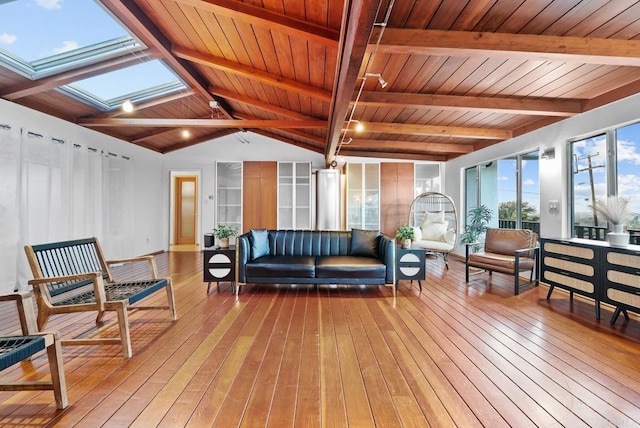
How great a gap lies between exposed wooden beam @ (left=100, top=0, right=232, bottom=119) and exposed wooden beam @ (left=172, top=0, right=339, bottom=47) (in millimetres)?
677

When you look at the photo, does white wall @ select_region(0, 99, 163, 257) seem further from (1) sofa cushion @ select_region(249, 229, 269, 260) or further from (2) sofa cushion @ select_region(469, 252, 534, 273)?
(2) sofa cushion @ select_region(469, 252, 534, 273)

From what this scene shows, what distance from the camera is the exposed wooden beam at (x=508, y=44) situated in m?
2.34

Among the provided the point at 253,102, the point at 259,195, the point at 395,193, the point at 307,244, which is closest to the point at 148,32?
the point at 253,102

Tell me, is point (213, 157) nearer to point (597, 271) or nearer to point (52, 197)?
point (52, 197)

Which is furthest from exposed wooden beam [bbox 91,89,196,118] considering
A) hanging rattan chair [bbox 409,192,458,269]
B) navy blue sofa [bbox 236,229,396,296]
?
hanging rattan chair [bbox 409,192,458,269]

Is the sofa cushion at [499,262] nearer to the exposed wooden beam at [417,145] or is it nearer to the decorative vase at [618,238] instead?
the decorative vase at [618,238]

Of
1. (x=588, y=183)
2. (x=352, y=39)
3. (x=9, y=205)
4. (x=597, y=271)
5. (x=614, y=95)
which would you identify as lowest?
(x=597, y=271)

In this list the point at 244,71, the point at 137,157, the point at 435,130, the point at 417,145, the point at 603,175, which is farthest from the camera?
the point at 137,157

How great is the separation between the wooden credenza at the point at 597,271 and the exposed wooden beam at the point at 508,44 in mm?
1709

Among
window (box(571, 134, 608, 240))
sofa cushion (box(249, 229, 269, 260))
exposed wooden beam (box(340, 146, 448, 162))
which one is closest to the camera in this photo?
window (box(571, 134, 608, 240))

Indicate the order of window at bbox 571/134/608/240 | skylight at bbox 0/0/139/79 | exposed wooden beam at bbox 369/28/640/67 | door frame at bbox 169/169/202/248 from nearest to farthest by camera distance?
1. exposed wooden beam at bbox 369/28/640/67
2. skylight at bbox 0/0/139/79
3. window at bbox 571/134/608/240
4. door frame at bbox 169/169/202/248

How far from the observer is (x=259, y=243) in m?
4.23

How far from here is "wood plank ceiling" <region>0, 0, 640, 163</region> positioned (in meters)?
2.21

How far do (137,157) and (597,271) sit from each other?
327 inches
